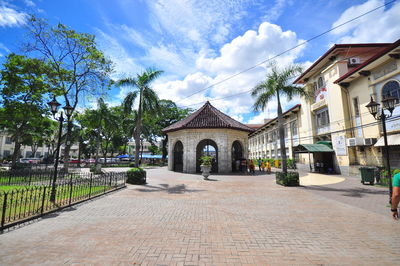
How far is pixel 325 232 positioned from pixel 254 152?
152 ft

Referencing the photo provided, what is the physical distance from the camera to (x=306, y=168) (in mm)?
25953

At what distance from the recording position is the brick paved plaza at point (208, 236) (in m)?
3.61

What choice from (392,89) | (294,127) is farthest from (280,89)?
(294,127)

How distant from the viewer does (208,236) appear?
4.61 metres

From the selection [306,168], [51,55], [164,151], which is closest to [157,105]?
[51,55]

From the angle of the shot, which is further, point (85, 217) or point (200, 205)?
point (200, 205)

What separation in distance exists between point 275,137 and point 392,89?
21.6 meters

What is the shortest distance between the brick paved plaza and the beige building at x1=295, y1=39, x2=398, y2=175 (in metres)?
13.5

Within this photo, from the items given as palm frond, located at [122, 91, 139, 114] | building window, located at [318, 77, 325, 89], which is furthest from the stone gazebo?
building window, located at [318, 77, 325, 89]

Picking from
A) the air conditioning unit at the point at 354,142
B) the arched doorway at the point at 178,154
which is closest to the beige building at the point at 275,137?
the air conditioning unit at the point at 354,142

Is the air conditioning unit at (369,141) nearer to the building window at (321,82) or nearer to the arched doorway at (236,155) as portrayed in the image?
the building window at (321,82)

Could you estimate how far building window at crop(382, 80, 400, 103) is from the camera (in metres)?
14.5

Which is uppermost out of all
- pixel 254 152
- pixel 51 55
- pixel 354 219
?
pixel 51 55

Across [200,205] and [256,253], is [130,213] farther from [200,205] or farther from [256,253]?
[256,253]
